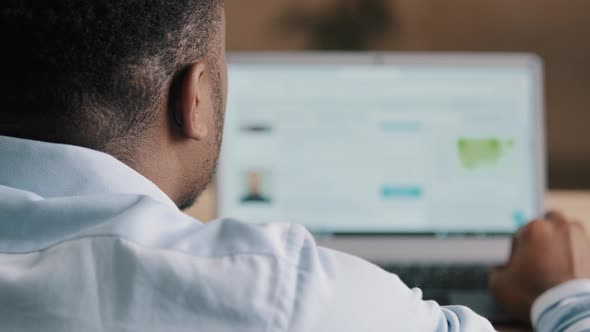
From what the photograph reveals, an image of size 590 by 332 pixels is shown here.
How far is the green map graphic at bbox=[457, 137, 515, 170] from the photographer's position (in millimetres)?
1157

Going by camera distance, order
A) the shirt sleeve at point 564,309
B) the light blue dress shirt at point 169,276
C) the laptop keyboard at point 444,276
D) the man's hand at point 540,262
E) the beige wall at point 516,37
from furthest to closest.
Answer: the beige wall at point 516,37 < the laptop keyboard at point 444,276 < the man's hand at point 540,262 < the shirt sleeve at point 564,309 < the light blue dress shirt at point 169,276

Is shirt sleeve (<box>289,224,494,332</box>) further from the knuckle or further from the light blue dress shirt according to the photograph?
the knuckle

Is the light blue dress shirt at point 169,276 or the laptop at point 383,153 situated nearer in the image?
the light blue dress shirt at point 169,276

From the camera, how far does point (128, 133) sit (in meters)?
0.52

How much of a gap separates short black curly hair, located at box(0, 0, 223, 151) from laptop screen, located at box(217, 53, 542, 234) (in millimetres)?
644

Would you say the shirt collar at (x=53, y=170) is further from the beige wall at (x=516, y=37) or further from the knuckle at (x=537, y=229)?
the beige wall at (x=516, y=37)

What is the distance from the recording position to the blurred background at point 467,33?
6.83ft

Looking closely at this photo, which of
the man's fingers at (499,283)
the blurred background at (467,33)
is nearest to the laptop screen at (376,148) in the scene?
the man's fingers at (499,283)

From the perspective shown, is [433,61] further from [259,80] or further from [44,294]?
[44,294]

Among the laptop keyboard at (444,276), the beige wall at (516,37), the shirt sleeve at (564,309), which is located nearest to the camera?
the shirt sleeve at (564,309)

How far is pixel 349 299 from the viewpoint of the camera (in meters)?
0.41

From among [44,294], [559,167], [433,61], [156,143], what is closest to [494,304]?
[433,61]

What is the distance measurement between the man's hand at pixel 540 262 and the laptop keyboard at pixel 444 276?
0.45 feet

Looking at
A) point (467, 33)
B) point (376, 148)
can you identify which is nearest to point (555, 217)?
point (376, 148)
